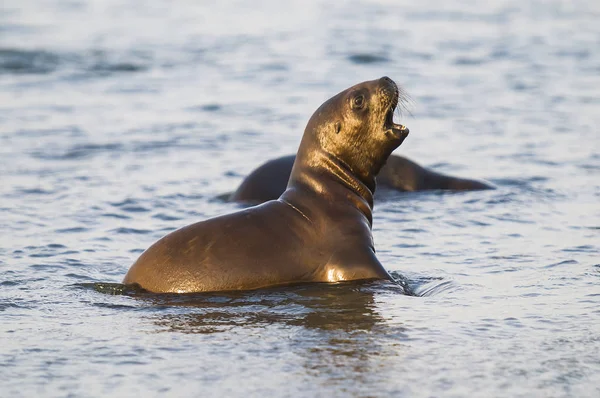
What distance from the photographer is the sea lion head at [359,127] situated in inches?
340

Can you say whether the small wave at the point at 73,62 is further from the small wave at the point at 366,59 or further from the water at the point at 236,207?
the small wave at the point at 366,59

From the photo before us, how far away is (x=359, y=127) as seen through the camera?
8641 mm

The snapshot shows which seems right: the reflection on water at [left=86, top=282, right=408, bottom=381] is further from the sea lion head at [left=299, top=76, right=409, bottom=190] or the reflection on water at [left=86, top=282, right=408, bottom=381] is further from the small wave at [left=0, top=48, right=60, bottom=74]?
the small wave at [left=0, top=48, right=60, bottom=74]

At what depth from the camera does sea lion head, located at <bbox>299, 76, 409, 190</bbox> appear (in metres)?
8.64

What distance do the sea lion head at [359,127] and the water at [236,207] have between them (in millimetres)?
975

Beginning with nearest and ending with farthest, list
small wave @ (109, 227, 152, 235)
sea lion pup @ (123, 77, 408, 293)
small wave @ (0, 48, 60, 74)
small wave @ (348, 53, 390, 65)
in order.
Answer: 1. sea lion pup @ (123, 77, 408, 293)
2. small wave @ (109, 227, 152, 235)
3. small wave @ (0, 48, 60, 74)
4. small wave @ (348, 53, 390, 65)

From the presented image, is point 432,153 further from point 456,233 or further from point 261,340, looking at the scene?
point 261,340

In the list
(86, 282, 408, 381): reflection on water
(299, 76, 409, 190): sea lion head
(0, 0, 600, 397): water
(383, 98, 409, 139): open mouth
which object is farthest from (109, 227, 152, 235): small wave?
(383, 98, 409, 139): open mouth

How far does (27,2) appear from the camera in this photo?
32.2m

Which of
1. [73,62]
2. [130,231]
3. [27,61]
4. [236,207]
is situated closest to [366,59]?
[73,62]

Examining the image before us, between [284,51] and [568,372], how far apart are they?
59.2 ft

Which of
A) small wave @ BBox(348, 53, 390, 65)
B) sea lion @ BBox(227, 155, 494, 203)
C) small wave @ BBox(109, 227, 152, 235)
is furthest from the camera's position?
small wave @ BBox(348, 53, 390, 65)

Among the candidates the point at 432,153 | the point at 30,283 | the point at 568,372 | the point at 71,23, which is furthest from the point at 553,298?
the point at 71,23

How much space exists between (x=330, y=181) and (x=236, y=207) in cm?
326
